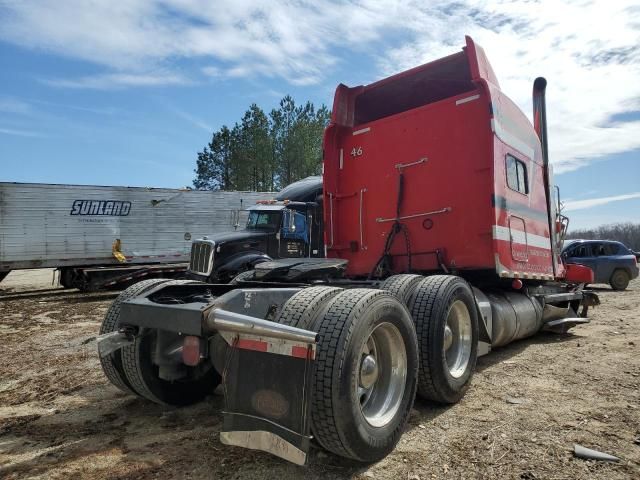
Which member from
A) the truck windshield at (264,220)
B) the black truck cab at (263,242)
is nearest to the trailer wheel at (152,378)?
the black truck cab at (263,242)

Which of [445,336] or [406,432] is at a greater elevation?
[445,336]

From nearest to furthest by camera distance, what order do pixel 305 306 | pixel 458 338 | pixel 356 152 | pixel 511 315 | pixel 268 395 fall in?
1. pixel 268 395
2. pixel 305 306
3. pixel 458 338
4. pixel 511 315
5. pixel 356 152

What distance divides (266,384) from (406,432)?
140 cm

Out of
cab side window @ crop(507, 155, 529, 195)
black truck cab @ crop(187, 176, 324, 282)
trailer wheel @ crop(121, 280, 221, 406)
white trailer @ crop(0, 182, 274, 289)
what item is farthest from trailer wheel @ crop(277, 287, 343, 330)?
white trailer @ crop(0, 182, 274, 289)

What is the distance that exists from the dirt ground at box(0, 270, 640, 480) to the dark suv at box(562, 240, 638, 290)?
1165 cm

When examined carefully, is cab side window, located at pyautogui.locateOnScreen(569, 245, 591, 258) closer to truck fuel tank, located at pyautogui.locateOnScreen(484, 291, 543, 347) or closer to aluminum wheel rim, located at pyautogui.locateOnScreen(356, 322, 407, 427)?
truck fuel tank, located at pyautogui.locateOnScreen(484, 291, 543, 347)

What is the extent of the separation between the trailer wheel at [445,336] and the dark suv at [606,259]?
12.9 m

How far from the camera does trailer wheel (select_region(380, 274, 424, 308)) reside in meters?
4.11

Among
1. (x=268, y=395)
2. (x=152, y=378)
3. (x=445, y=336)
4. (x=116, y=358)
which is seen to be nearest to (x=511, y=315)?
(x=445, y=336)

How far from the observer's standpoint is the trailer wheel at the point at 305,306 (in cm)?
282

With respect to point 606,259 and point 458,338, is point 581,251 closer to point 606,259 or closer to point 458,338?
point 606,259

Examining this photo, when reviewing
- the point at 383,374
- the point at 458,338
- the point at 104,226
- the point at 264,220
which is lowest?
the point at 383,374

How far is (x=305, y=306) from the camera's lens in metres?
2.94

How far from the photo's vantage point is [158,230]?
16.7 metres
